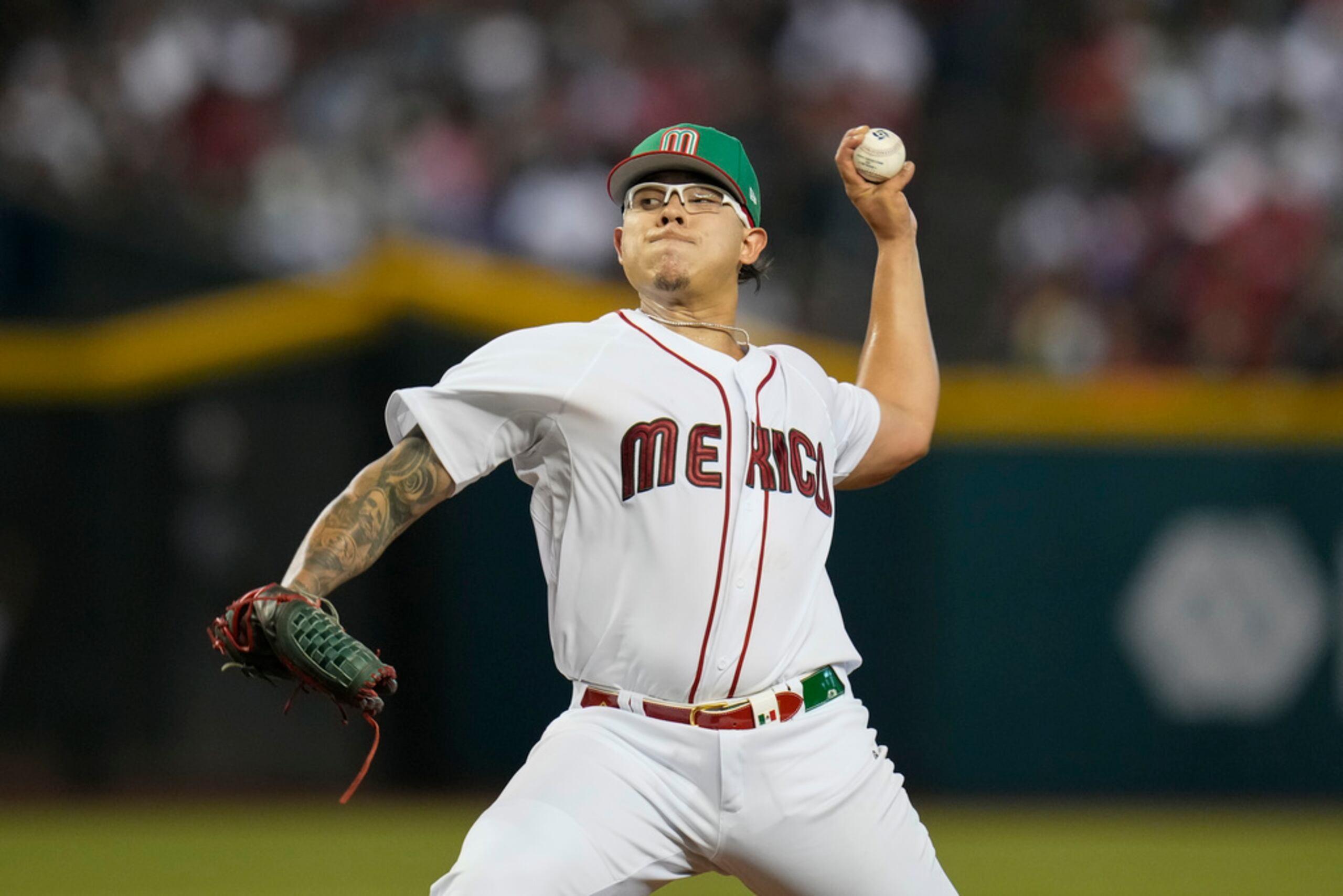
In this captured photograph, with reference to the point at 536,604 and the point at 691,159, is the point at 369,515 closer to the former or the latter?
the point at 691,159

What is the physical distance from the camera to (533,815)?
285cm

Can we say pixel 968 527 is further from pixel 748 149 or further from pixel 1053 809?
pixel 748 149

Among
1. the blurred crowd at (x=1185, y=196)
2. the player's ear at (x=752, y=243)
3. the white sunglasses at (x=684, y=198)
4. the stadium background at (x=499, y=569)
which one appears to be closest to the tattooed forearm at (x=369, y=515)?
the white sunglasses at (x=684, y=198)

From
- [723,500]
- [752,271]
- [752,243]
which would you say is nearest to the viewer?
[723,500]

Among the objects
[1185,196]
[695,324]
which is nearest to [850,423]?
[695,324]

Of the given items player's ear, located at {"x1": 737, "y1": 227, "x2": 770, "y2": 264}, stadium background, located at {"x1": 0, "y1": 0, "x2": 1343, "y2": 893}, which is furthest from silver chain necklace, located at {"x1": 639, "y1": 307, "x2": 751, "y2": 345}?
stadium background, located at {"x1": 0, "y1": 0, "x2": 1343, "y2": 893}

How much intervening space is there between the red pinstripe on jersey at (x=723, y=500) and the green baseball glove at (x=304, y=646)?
55 cm

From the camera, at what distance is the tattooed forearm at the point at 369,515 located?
283 centimetres

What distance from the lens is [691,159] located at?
10.8ft

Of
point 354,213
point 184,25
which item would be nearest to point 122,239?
point 354,213

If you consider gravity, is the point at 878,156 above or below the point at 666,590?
above

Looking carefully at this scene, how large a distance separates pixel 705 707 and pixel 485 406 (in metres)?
0.63

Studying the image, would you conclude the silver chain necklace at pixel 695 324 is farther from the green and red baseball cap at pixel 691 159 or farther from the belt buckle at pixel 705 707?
the belt buckle at pixel 705 707

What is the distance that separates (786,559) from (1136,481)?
5.56m
